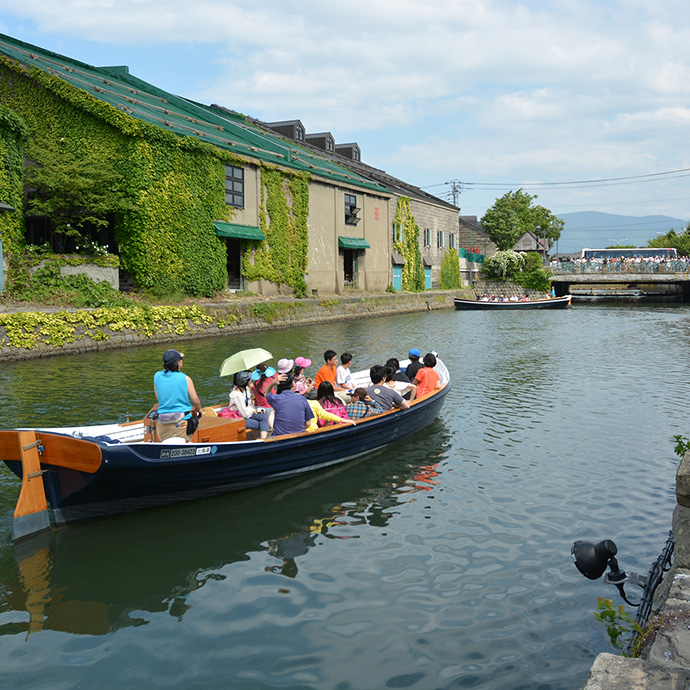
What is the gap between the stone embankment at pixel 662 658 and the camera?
3.28 m

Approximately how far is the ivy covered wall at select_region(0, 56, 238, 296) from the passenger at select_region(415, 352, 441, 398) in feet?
61.8

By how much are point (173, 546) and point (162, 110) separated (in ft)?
101

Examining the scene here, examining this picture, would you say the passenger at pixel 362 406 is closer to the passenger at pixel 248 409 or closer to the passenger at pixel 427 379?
the passenger at pixel 248 409

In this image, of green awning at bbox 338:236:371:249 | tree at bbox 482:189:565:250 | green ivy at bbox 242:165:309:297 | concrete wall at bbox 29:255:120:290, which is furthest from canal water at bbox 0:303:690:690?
tree at bbox 482:189:565:250

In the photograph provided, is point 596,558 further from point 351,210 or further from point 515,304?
point 515,304

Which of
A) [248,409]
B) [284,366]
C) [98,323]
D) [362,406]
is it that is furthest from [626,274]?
[248,409]

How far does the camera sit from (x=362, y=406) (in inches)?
402

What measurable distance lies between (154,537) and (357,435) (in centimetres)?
358

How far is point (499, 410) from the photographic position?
535 inches

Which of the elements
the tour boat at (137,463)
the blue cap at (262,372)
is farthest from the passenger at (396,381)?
the blue cap at (262,372)

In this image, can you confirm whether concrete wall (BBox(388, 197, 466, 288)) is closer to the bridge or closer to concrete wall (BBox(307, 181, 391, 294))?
concrete wall (BBox(307, 181, 391, 294))

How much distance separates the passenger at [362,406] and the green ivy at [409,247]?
38964 mm

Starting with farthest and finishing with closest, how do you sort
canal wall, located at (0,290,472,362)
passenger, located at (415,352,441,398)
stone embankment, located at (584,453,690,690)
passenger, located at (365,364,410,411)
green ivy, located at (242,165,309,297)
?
green ivy, located at (242,165,309,297)
canal wall, located at (0,290,472,362)
passenger, located at (415,352,441,398)
passenger, located at (365,364,410,411)
stone embankment, located at (584,453,690,690)

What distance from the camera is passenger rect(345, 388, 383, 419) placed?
10211mm
